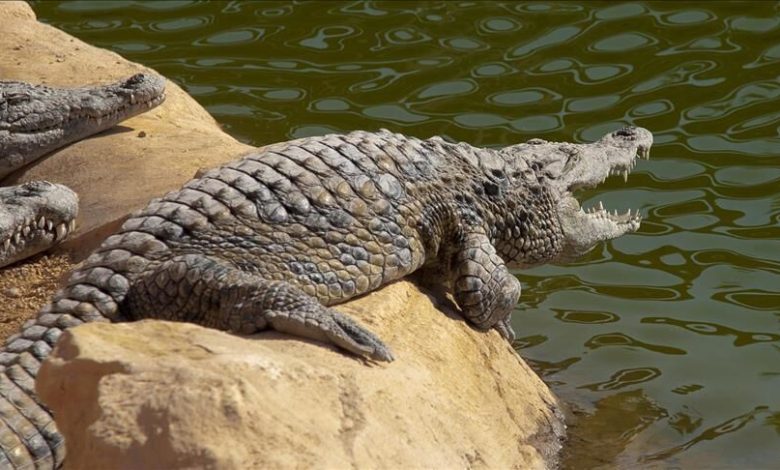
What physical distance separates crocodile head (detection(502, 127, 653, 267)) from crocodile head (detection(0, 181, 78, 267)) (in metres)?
1.96

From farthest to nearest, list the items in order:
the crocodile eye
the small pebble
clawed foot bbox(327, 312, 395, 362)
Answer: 1. the crocodile eye
2. the small pebble
3. clawed foot bbox(327, 312, 395, 362)

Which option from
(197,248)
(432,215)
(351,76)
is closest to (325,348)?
(197,248)

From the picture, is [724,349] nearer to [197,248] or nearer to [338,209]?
[338,209]

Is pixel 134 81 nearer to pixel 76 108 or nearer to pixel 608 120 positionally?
pixel 76 108

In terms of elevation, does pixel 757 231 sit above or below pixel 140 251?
below

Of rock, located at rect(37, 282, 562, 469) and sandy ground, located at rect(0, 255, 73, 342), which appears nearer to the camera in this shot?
rock, located at rect(37, 282, 562, 469)

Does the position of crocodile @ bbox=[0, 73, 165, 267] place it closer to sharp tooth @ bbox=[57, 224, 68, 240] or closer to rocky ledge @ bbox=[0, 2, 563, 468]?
sharp tooth @ bbox=[57, 224, 68, 240]

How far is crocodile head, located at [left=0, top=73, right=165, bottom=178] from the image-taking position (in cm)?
703

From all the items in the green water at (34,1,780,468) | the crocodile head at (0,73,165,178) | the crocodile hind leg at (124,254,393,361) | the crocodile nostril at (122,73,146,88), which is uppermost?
the crocodile hind leg at (124,254,393,361)

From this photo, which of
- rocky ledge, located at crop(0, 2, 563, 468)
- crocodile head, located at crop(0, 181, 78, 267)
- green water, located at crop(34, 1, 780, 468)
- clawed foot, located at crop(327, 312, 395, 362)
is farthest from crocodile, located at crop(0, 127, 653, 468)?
crocodile head, located at crop(0, 181, 78, 267)

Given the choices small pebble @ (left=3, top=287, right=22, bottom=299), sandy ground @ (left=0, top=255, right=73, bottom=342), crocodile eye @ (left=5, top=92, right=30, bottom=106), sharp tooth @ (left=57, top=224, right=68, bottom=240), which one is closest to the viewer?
sandy ground @ (left=0, top=255, right=73, bottom=342)

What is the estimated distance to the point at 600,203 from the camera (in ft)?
21.2

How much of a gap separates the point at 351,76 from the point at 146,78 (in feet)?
7.19

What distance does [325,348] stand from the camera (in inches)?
167
